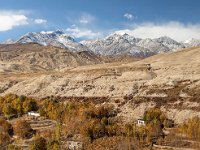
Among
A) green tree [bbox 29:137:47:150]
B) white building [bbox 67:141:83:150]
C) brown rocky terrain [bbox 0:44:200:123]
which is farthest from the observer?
brown rocky terrain [bbox 0:44:200:123]

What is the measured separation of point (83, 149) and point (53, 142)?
661 centimetres

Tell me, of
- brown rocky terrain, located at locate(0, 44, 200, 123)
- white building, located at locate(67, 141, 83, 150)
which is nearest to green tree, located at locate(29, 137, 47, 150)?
white building, located at locate(67, 141, 83, 150)

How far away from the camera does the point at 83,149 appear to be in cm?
9125

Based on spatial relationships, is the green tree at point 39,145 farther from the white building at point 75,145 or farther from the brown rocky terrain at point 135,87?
the brown rocky terrain at point 135,87

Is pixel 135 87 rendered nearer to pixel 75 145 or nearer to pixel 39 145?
pixel 75 145

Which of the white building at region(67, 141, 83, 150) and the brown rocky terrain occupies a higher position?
the brown rocky terrain

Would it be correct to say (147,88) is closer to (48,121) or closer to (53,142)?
(48,121)

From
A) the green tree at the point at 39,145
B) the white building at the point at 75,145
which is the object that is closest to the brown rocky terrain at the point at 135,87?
the white building at the point at 75,145

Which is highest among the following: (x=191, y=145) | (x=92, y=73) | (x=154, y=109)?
(x=92, y=73)

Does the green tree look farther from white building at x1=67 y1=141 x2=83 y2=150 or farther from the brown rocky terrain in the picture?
the brown rocky terrain

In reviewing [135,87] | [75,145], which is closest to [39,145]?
[75,145]

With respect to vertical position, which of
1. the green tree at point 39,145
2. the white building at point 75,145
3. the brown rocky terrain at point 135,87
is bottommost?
the white building at point 75,145

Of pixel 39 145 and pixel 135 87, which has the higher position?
pixel 135 87

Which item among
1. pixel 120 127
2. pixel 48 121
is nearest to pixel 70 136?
pixel 120 127
